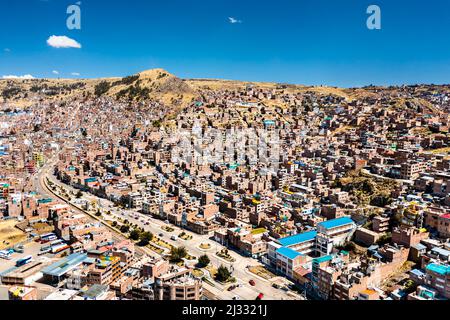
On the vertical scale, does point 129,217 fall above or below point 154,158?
below

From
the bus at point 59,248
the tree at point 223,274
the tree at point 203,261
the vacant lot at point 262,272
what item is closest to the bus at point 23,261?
the bus at point 59,248

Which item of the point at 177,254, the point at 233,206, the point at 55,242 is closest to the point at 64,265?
the point at 55,242

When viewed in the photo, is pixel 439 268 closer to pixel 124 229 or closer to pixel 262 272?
pixel 262 272

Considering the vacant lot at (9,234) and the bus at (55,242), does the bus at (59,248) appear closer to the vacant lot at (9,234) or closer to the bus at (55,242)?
the bus at (55,242)

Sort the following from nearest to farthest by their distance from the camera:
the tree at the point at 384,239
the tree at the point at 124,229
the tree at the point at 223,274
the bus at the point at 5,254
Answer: the tree at the point at 223,274
the tree at the point at 384,239
the bus at the point at 5,254
the tree at the point at 124,229

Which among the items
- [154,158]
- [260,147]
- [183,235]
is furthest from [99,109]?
[183,235]
